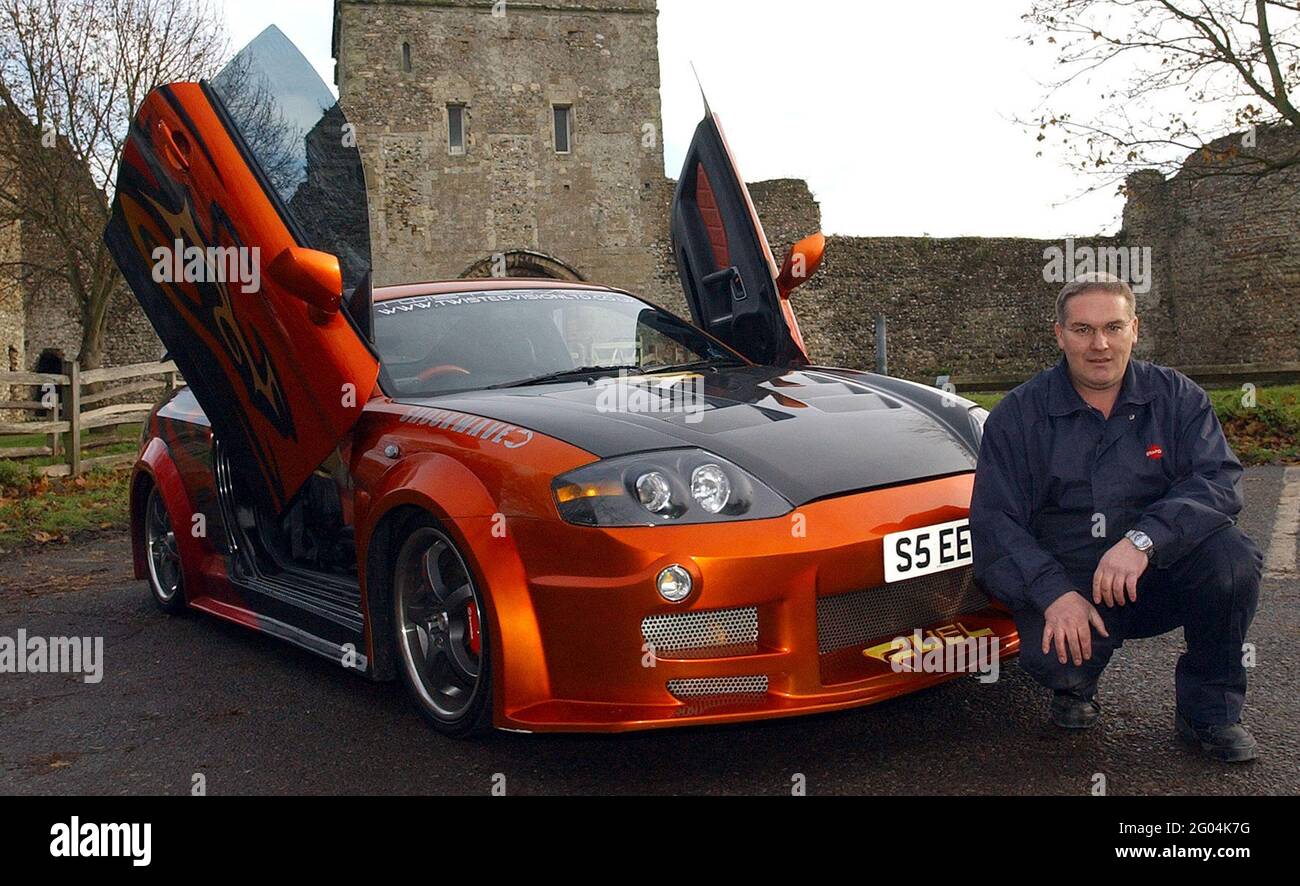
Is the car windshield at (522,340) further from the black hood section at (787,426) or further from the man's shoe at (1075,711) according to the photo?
the man's shoe at (1075,711)

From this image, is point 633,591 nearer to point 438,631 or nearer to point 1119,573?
point 438,631

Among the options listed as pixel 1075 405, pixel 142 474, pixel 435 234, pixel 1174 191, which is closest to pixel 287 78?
pixel 142 474

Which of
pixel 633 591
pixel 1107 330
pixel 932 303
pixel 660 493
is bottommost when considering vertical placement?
pixel 633 591

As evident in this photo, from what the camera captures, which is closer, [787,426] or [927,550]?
[927,550]

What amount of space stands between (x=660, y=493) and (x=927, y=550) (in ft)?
2.47

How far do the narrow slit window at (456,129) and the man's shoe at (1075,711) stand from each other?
29.6 metres

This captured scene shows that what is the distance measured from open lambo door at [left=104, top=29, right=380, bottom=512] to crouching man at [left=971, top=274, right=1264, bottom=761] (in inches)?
81.5

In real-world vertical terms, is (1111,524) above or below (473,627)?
above

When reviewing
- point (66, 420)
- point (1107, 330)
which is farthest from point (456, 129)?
point (1107, 330)

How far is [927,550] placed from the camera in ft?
10.4

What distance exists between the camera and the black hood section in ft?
10.5

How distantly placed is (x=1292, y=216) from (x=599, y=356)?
26994mm

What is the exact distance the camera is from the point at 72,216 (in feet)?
73.4
